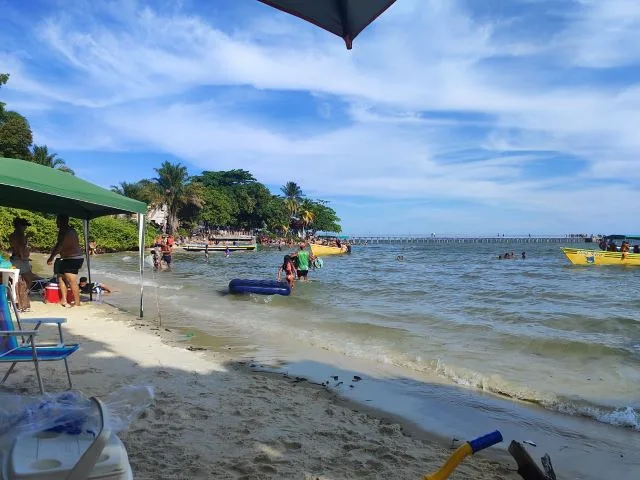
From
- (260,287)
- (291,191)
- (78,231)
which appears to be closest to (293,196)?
(291,191)

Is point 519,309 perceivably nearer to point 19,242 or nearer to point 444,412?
point 444,412

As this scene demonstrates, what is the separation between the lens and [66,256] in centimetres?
888

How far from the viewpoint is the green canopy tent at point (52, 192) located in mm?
6273

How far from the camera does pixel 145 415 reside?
387 centimetres

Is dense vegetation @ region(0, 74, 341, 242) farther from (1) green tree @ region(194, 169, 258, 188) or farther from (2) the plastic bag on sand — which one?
(2) the plastic bag on sand

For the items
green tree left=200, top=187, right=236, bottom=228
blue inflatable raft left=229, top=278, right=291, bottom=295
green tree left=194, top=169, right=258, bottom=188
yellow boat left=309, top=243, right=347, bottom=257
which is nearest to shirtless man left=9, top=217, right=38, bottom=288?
blue inflatable raft left=229, top=278, right=291, bottom=295

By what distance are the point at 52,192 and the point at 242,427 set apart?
14.5ft

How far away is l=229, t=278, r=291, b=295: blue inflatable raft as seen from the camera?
13.4m

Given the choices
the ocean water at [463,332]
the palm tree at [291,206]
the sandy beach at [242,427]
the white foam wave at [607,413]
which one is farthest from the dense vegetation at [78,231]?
the palm tree at [291,206]

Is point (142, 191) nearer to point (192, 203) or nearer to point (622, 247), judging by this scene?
point (192, 203)

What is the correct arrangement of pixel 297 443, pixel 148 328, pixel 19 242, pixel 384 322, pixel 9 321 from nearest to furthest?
1. pixel 297 443
2. pixel 9 321
3. pixel 148 328
4. pixel 19 242
5. pixel 384 322

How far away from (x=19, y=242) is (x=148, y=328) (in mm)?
3042

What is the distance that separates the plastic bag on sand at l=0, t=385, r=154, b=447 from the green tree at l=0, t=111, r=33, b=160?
3109 cm

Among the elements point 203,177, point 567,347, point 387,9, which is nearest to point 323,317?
point 567,347
